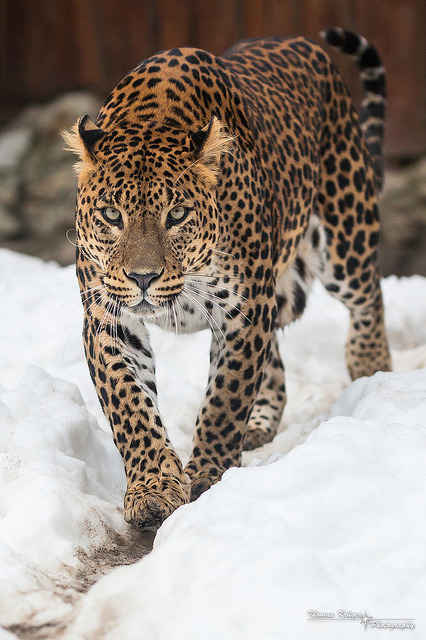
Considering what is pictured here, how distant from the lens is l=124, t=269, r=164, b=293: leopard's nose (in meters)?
4.11

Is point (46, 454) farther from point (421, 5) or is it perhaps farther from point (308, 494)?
point (421, 5)

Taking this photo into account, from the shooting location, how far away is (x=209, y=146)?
4398mm

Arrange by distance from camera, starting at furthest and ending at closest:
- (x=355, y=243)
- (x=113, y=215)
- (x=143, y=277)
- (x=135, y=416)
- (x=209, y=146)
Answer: (x=355, y=243), (x=135, y=416), (x=209, y=146), (x=113, y=215), (x=143, y=277)

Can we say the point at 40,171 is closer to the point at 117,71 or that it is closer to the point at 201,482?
the point at 117,71

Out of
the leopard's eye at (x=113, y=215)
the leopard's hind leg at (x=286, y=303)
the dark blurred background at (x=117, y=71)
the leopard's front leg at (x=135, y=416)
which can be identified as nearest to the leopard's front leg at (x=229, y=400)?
the leopard's front leg at (x=135, y=416)

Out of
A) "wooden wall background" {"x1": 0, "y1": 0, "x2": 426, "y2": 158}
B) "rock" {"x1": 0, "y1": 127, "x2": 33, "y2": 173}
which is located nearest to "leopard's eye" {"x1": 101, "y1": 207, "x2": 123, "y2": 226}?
"wooden wall background" {"x1": 0, "y1": 0, "x2": 426, "y2": 158}

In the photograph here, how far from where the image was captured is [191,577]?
3145 mm

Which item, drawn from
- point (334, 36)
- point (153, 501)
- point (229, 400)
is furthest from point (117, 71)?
point (153, 501)

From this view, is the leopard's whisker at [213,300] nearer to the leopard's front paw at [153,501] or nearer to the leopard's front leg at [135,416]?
the leopard's front leg at [135,416]

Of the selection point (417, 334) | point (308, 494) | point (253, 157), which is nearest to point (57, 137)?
point (417, 334)

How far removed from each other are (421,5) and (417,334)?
5080mm

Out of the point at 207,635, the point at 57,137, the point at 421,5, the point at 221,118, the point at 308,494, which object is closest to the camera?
the point at 207,635

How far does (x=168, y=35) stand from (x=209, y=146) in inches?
330

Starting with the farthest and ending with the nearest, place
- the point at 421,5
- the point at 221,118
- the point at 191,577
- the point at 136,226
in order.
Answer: the point at 421,5 < the point at 221,118 < the point at 136,226 < the point at 191,577
